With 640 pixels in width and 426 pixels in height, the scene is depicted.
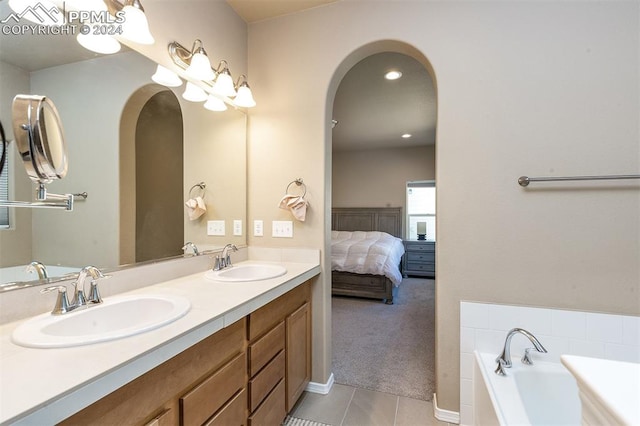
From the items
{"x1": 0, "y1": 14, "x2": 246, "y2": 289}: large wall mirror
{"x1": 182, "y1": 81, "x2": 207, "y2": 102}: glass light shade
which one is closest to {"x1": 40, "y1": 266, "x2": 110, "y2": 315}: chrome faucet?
{"x1": 0, "y1": 14, "x2": 246, "y2": 289}: large wall mirror

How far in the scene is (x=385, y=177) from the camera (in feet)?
19.8

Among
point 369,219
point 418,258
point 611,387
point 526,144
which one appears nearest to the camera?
point 611,387

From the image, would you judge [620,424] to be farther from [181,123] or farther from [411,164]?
[411,164]

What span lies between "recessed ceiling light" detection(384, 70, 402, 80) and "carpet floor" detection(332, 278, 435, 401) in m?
2.68

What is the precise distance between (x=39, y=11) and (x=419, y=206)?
19.2 ft

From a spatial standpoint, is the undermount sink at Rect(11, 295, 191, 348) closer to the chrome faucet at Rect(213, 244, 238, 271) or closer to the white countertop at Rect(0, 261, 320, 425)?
the white countertop at Rect(0, 261, 320, 425)

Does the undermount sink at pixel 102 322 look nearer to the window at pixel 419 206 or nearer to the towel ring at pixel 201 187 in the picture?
the towel ring at pixel 201 187

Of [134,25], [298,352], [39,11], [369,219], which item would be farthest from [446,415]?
[369,219]

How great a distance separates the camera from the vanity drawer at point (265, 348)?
4.04 ft

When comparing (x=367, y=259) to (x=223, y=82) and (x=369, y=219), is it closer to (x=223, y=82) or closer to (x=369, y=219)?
(x=369, y=219)

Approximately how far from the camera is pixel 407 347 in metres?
2.59

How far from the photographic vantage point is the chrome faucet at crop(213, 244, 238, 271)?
5.68ft

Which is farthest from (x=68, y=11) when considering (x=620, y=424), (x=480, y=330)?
(x=480, y=330)

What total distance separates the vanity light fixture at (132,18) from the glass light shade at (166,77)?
0.19 metres
